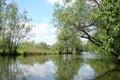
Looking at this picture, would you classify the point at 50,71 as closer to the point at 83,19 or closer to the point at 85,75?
the point at 85,75

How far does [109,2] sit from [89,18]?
10962 millimetres

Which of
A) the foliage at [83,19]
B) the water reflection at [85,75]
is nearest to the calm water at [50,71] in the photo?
the water reflection at [85,75]

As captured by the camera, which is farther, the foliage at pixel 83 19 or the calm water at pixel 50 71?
the foliage at pixel 83 19

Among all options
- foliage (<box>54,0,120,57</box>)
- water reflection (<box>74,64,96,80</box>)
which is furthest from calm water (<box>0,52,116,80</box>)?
foliage (<box>54,0,120,57</box>)

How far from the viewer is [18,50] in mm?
77375

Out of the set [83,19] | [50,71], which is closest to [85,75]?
[50,71]

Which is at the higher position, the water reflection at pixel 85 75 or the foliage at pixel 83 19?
the foliage at pixel 83 19

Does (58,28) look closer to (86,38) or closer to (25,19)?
(86,38)

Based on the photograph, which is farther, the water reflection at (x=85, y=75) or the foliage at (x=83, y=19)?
the foliage at (x=83, y=19)

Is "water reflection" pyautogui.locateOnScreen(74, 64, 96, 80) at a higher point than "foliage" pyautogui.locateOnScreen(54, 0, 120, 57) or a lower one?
lower

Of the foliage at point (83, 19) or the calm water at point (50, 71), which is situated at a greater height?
the foliage at point (83, 19)

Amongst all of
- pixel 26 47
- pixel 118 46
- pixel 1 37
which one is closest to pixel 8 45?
pixel 1 37

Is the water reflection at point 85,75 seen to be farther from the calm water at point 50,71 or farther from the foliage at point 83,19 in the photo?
the foliage at point 83,19

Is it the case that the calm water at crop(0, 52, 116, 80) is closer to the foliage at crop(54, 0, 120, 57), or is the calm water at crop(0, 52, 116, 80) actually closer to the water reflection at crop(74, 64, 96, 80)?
the water reflection at crop(74, 64, 96, 80)
